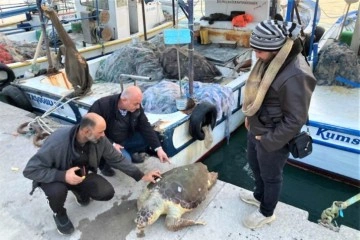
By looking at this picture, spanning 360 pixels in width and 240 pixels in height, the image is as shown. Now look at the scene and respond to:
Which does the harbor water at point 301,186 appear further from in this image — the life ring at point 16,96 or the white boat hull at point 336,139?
the life ring at point 16,96

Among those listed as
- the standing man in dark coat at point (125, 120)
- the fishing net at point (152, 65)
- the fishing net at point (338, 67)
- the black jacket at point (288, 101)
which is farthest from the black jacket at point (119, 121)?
the fishing net at point (338, 67)

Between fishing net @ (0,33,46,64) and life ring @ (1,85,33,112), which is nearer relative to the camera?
life ring @ (1,85,33,112)

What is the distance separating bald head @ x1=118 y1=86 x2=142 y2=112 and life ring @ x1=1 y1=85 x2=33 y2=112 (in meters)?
3.04

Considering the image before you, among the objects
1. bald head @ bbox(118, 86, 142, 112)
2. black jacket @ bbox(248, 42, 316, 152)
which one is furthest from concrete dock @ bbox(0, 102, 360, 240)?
black jacket @ bbox(248, 42, 316, 152)

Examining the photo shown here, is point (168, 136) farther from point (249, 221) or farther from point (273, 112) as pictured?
point (273, 112)

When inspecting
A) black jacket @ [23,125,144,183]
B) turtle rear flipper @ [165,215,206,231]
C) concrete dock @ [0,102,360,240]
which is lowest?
concrete dock @ [0,102,360,240]

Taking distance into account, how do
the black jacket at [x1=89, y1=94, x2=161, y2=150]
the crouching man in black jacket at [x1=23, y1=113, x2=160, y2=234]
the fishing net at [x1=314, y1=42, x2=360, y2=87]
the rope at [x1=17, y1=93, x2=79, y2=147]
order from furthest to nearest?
1. the fishing net at [x1=314, y1=42, x2=360, y2=87]
2. the rope at [x1=17, y1=93, x2=79, y2=147]
3. the black jacket at [x1=89, y1=94, x2=161, y2=150]
4. the crouching man in black jacket at [x1=23, y1=113, x2=160, y2=234]

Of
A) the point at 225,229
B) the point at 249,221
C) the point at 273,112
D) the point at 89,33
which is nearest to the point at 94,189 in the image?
the point at 225,229

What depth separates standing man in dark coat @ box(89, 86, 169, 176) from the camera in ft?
11.1

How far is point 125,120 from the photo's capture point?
11.8 feet

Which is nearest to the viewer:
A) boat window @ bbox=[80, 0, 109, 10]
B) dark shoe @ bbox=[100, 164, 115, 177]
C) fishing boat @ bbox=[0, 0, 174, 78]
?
dark shoe @ bbox=[100, 164, 115, 177]

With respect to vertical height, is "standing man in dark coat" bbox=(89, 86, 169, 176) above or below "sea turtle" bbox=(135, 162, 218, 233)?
above

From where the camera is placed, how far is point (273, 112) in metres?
2.36

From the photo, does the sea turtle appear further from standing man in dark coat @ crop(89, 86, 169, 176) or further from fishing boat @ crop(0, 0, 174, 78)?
fishing boat @ crop(0, 0, 174, 78)
